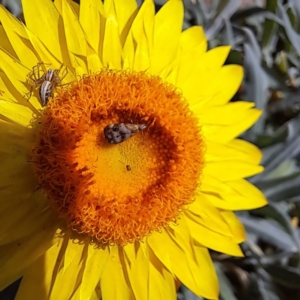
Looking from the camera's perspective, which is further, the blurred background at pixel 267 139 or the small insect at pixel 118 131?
the blurred background at pixel 267 139

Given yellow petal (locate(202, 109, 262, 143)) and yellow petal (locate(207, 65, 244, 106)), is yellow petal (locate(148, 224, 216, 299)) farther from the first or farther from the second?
yellow petal (locate(207, 65, 244, 106))

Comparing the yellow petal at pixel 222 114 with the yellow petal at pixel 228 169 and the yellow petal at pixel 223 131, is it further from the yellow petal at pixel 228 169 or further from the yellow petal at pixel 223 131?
the yellow petal at pixel 228 169

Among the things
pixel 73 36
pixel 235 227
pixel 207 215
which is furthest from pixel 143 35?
pixel 235 227

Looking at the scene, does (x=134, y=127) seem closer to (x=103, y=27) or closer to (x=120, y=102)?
(x=120, y=102)

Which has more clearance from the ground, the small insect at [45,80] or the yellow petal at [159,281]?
the small insect at [45,80]

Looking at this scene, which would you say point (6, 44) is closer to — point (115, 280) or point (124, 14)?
point (124, 14)

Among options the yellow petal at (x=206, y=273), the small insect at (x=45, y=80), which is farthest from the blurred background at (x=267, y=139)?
the small insect at (x=45, y=80)
